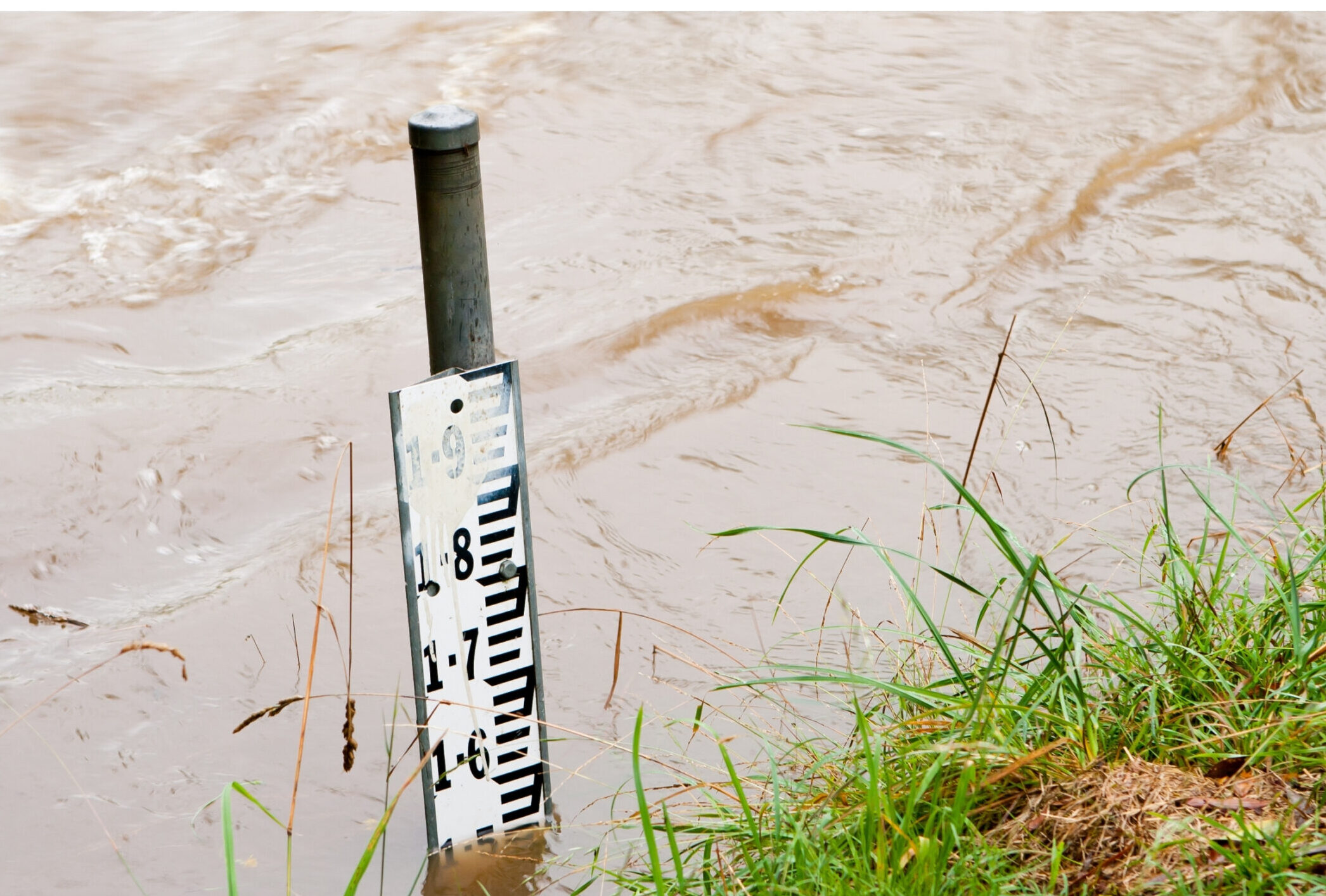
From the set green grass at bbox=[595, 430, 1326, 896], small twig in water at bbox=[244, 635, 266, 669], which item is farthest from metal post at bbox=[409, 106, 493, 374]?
small twig in water at bbox=[244, 635, 266, 669]

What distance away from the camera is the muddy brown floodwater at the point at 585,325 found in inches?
135

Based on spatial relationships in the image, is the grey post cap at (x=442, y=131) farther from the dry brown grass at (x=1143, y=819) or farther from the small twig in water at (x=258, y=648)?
the small twig in water at (x=258, y=648)

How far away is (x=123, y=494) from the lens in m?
4.22

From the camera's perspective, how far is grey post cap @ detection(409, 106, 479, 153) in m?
2.25

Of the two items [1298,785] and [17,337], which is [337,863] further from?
[17,337]

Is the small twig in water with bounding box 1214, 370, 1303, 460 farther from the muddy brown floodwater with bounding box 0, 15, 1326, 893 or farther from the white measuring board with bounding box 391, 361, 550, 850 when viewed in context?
the white measuring board with bounding box 391, 361, 550, 850

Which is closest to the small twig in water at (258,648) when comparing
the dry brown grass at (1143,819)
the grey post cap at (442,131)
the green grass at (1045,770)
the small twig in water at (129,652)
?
the small twig in water at (129,652)

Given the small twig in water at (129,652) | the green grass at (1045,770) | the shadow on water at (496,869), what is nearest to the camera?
the small twig in water at (129,652)

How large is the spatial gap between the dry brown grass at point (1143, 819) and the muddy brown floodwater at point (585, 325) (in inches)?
39.0

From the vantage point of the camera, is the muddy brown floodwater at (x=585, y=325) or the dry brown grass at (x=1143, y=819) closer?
the dry brown grass at (x=1143, y=819)

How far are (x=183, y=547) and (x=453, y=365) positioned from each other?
2.01 meters

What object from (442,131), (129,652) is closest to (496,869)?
(129,652)

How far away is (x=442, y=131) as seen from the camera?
2252 mm

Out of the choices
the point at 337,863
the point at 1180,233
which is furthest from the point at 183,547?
the point at 1180,233
